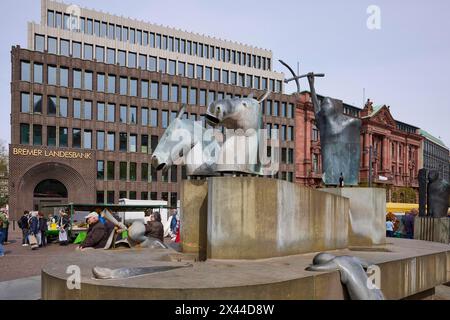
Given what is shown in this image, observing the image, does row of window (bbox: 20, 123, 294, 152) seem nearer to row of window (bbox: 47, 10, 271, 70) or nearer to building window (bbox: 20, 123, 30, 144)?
building window (bbox: 20, 123, 30, 144)

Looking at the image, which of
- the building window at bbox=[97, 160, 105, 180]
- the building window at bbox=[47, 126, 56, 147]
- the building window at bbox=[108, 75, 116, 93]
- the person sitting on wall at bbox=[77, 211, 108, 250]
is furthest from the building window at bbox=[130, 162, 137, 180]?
the person sitting on wall at bbox=[77, 211, 108, 250]

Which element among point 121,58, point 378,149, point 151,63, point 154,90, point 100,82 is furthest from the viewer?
point 378,149

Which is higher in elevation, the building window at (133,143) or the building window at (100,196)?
the building window at (133,143)

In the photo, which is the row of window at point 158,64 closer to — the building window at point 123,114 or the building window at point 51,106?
the building window at point 123,114

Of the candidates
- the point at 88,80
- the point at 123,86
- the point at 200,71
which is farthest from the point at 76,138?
the point at 200,71

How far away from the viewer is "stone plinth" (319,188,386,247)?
946 cm

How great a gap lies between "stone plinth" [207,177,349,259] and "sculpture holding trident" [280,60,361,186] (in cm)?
261

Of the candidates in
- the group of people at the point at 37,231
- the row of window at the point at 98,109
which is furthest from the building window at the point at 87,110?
the group of people at the point at 37,231

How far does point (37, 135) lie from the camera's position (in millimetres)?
47062

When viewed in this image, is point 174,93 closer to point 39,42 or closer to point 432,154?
point 39,42

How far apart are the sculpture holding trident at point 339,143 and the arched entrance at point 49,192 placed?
134 feet

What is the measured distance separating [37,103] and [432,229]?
43.9 m

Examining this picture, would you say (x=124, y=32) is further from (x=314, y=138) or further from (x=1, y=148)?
(x=314, y=138)

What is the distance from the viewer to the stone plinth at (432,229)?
12.7 meters
